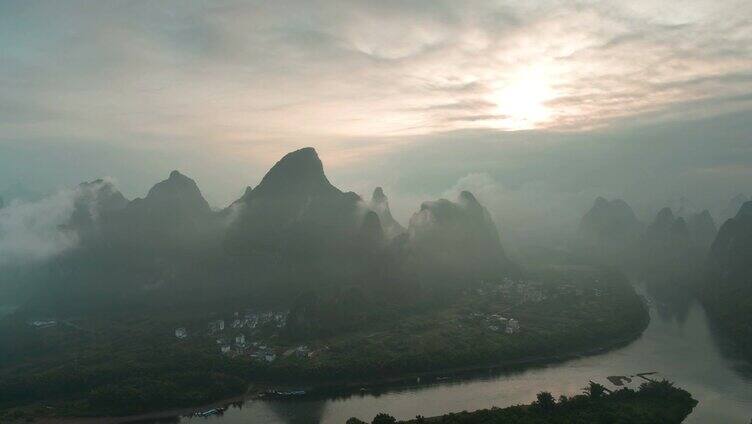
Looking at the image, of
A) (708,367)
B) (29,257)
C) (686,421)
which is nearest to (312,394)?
(686,421)

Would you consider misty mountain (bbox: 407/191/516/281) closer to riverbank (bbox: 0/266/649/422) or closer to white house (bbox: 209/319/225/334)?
riverbank (bbox: 0/266/649/422)

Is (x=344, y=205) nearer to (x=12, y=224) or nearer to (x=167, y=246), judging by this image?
(x=167, y=246)

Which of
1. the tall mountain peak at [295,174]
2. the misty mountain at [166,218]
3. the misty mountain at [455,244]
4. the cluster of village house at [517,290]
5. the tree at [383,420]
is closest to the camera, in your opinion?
the tree at [383,420]

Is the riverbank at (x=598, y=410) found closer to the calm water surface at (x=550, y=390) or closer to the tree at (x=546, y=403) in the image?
the tree at (x=546, y=403)

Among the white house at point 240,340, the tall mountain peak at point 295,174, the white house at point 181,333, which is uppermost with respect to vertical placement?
the tall mountain peak at point 295,174

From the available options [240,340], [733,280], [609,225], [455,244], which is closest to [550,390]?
[240,340]

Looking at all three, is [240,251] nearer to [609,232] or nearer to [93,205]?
[93,205]

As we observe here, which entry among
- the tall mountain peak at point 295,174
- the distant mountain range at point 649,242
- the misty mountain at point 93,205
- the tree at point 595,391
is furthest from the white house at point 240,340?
the distant mountain range at point 649,242
